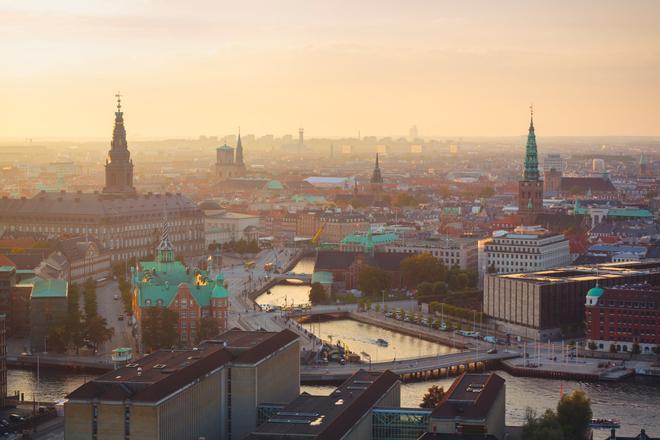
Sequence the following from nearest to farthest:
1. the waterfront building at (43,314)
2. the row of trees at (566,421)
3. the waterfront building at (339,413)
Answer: the waterfront building at (339,413), the row of trees at (566,421), the waterfront building at (43,314)

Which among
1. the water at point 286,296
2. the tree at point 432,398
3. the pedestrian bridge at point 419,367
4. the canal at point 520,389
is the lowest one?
the water at point 286,296

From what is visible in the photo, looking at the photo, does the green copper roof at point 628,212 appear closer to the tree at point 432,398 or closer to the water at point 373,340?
the water at point 373,340

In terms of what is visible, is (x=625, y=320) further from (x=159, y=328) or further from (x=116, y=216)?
(x=116, y=216)

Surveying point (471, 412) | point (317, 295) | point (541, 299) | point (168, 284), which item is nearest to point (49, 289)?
point (168, 284)

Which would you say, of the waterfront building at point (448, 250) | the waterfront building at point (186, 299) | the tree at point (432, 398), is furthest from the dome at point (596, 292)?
the waterfront building at point (448, 250)

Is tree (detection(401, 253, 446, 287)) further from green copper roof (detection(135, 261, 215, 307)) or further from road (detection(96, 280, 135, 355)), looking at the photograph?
green copper roof (detection(135, 261, 215, 307))

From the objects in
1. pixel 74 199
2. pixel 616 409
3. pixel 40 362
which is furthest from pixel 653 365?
pixel 74 199

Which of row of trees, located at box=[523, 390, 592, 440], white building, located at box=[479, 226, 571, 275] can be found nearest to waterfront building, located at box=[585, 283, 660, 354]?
row of trees, located at box=[523, 390, 592, 440]
